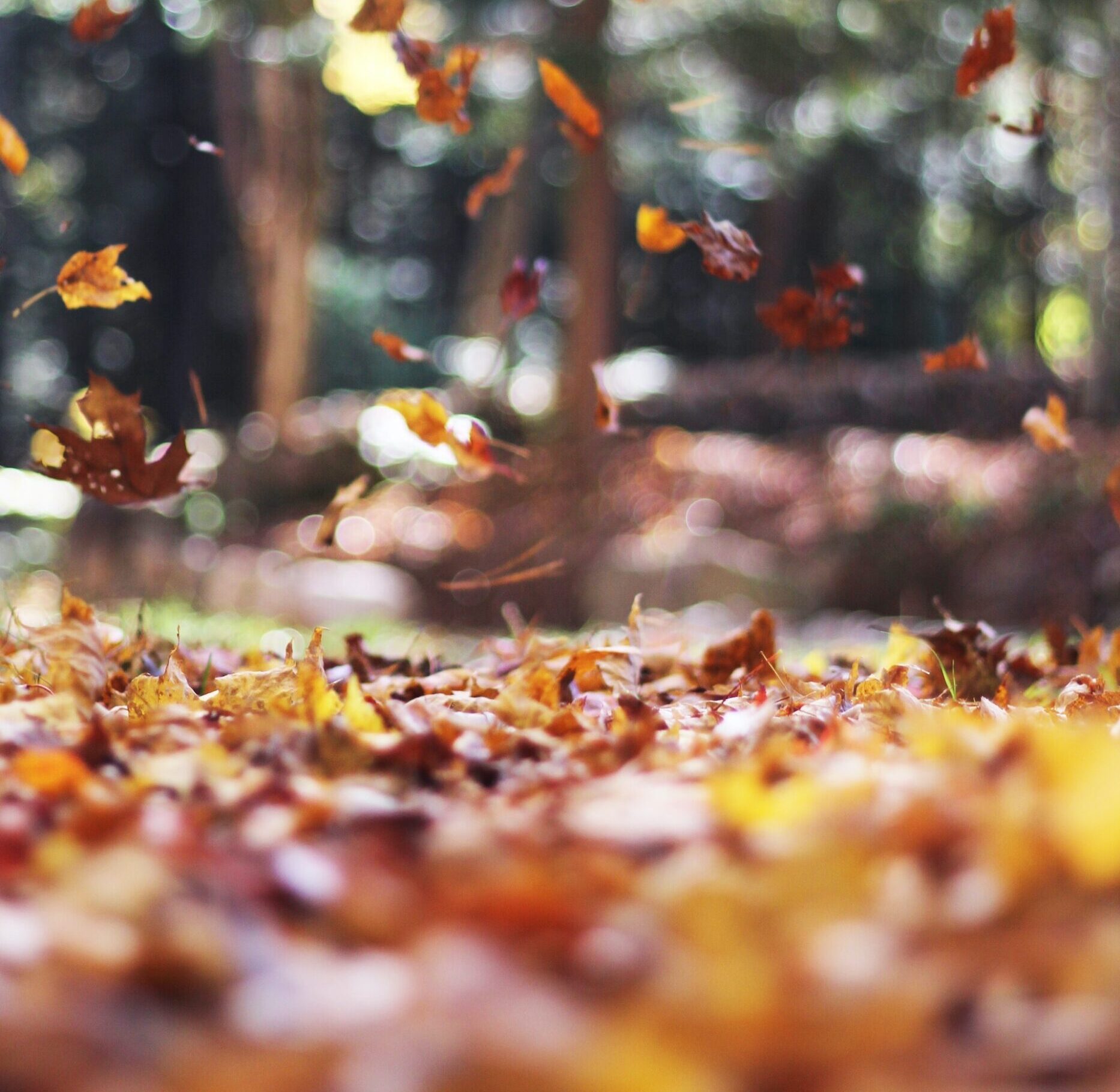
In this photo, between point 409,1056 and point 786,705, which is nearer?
point 409,1056

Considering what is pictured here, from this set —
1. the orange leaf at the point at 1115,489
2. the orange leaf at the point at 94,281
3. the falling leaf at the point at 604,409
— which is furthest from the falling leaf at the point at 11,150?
the orange leaf at the point at 1115,489

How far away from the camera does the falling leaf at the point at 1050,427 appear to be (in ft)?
7.20

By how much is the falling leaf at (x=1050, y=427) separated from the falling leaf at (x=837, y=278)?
1.25 feet

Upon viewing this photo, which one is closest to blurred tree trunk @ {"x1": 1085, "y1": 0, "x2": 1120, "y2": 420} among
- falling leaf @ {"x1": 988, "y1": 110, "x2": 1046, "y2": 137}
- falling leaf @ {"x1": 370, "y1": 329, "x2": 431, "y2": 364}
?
falling leaf @ {"x1": 988, "y1": 110, "x2": 1046, "y2": 137}

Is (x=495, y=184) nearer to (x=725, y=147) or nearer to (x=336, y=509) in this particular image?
(x=725, y=147)

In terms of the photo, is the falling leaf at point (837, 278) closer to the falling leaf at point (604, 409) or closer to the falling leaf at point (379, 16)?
the falling leaf at point (604, 409)

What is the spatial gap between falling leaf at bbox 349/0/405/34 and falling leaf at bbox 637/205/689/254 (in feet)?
1.76

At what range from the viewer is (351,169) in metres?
20.7

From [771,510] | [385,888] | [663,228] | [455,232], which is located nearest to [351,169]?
[455,232]

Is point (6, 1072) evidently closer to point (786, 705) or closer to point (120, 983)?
point (120, 983)

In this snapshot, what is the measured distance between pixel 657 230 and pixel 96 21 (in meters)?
1.03

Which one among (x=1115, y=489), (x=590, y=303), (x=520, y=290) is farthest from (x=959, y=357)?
(x=590, y=303)

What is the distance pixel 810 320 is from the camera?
2.30 m

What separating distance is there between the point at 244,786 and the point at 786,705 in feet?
2.66
